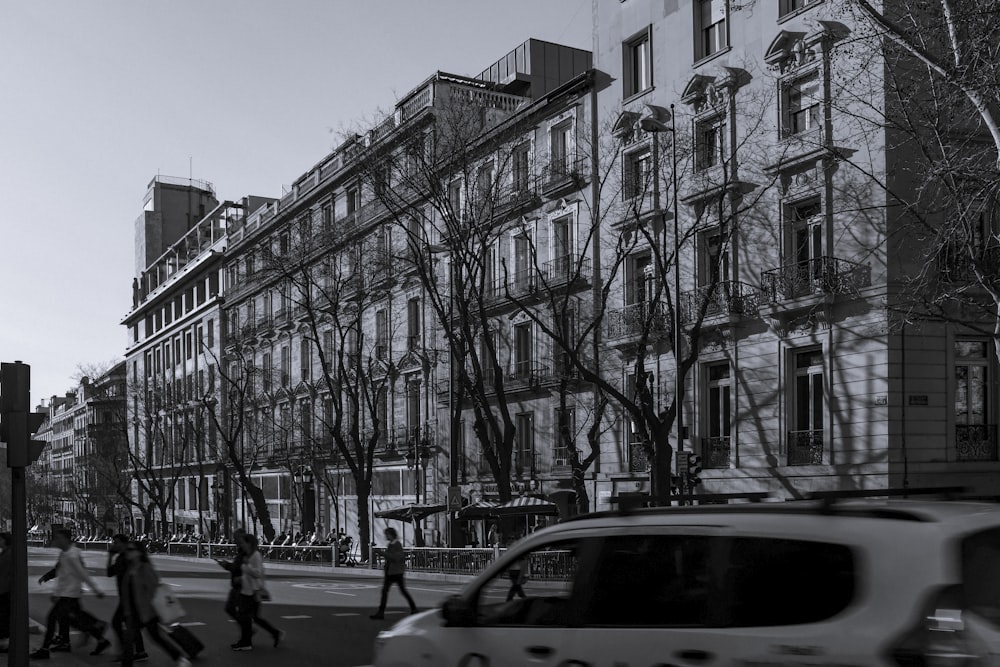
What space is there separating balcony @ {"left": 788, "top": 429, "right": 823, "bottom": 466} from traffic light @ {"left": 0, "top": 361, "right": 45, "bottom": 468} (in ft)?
71.0

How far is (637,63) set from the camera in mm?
36219

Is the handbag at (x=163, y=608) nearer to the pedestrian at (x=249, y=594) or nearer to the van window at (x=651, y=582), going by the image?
the pedestrian at (x=249, y=594)

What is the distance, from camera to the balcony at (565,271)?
36.9 meters

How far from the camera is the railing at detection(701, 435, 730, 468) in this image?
105 feet

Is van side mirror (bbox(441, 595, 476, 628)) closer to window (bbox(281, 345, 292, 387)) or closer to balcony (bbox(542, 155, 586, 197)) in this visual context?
balcony (bbox(542, 155, 586, 197))

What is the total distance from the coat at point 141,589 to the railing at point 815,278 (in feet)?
64.4

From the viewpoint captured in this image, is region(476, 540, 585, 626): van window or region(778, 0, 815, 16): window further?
region(778, 0, 815, 16): window

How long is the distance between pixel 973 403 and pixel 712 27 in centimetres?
1293

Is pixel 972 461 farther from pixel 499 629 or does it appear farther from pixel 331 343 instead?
pixel 331 343

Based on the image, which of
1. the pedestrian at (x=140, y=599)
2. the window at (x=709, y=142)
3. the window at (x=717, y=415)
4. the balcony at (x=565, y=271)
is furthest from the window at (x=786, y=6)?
the pedestrian at (x=140, y=599)

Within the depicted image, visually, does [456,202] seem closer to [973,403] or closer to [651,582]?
[973,403]

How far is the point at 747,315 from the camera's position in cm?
3073

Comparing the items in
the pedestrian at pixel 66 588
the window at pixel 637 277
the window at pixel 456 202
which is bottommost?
the pedestrian at pixel 66 588

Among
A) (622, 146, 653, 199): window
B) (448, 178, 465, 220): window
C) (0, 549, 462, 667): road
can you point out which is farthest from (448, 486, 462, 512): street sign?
(622, 146, 653, 199): window
